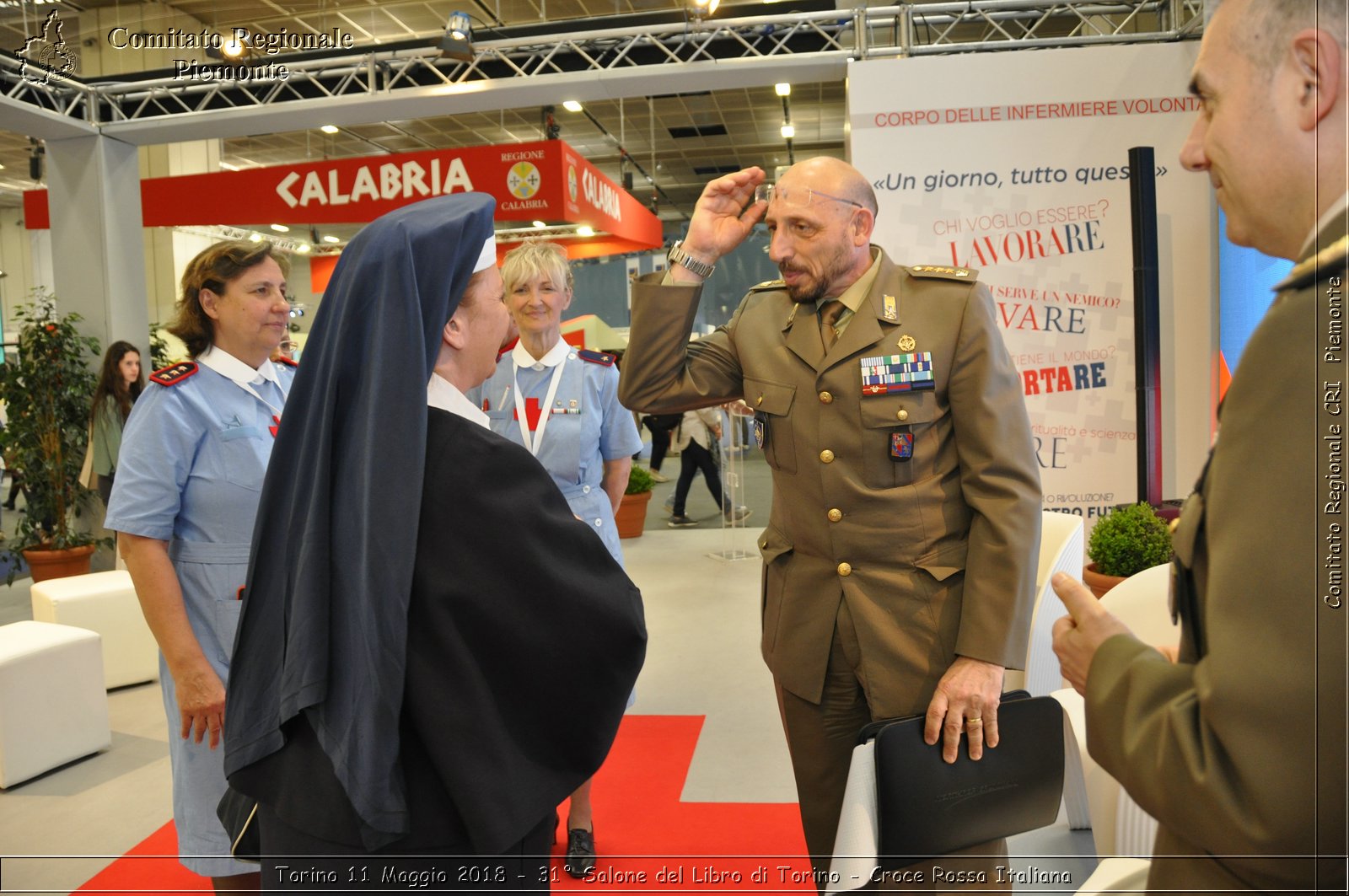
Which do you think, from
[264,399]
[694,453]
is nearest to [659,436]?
[694,453]

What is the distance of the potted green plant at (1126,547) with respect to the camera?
3705mm

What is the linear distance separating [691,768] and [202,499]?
213 cm

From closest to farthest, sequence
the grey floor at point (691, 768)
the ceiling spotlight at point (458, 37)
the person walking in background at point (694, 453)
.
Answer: the grey floor at point (691, 768)
the ceiling spotlight at point (458, 37)
the person walking in background at point (694, 453)

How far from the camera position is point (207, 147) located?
1220 cm

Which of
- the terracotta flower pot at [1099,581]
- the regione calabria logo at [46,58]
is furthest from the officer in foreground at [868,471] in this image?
the regione calabria logo at [46,58]

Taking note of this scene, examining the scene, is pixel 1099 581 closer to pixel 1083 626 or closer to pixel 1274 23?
pixel 1083 626

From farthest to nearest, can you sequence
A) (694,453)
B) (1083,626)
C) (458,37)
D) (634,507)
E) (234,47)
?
1. (694,453)
2. (634,507)
3. (234,47)
4. (458,37)
5. (1083,626)

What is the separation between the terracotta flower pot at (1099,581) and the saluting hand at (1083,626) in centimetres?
299

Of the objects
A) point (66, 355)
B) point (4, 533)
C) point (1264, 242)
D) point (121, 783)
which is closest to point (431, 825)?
point (1264, 242)

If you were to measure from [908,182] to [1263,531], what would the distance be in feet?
15.9

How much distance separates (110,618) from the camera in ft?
15.4

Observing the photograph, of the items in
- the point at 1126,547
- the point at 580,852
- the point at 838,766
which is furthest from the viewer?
the point at 1126,547

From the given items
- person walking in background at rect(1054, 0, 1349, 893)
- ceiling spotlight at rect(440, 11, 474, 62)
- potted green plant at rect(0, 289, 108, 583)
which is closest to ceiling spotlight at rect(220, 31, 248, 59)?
ceiling spotlight at rect(440, 11, 474, 62)

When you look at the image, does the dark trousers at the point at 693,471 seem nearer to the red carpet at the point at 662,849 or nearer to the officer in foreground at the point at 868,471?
the red carpet at the point at 662,849
